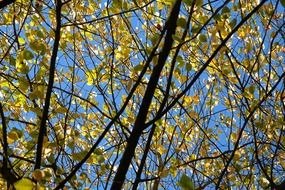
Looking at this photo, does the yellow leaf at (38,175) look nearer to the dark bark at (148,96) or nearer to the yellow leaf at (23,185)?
the yellow leaf at (23,185)

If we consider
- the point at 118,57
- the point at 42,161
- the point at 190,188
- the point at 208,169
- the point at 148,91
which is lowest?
the point at 190,188

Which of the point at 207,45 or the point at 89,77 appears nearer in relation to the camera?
the point at 89,77

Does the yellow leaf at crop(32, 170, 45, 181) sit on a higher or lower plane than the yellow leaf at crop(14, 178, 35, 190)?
higher

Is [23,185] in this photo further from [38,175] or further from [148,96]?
[148,96]

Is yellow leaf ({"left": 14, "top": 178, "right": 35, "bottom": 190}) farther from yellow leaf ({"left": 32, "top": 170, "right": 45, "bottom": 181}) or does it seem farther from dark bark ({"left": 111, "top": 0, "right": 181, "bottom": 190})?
dark bark ({"left": 111, "top": 0, "right": 181, "bottom": 190})

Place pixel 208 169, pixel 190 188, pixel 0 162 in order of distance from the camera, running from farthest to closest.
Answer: pixel 208 169
pixel 0 162
pixel 190 188

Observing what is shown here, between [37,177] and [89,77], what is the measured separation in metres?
1.45

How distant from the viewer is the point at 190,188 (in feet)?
5.93

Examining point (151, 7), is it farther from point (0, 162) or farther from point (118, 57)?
point (0, 162)

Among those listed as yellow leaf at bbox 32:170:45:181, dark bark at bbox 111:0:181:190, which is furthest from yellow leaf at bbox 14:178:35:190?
dark bark at bbox 111:0:181:190

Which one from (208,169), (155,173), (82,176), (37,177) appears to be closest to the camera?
(37,177)

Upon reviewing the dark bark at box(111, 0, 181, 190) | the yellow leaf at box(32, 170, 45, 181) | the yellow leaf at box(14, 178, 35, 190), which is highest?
the dark bark at box(111, 0, 181, 190)

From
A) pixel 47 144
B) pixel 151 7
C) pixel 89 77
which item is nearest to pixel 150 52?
pixel 47 144

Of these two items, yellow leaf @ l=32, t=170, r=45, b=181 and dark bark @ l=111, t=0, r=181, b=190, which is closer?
yellow leaf @ l=32, t=170, r=45, b=181
